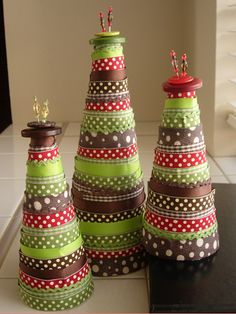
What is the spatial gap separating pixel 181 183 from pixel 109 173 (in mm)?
91

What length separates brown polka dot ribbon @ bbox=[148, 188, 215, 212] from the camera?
60cm

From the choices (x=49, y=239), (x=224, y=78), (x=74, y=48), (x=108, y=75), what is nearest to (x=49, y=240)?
(x=49, y=239)

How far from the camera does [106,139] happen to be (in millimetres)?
607

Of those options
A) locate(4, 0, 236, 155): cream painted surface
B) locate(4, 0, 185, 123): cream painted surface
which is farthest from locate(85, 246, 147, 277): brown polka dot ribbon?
locate(4, 0, 185, 123): cream painted surface

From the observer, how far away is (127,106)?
618 millimetres

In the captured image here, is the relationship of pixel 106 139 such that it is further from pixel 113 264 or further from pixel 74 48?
pixel 74 48

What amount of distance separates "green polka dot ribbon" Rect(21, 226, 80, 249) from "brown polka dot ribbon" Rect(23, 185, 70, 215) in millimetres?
29

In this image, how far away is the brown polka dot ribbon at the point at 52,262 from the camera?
1.83 ft

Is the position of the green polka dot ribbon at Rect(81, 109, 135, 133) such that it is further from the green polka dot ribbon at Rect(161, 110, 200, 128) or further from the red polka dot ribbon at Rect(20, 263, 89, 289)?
the red polka dot ribbon at Rect(20, 263, 89, 289)

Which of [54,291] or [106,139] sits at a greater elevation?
[106,139]

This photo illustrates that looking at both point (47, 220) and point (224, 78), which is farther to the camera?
point (224, 78)

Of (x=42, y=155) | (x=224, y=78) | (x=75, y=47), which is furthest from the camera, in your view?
(x=75, y=47)

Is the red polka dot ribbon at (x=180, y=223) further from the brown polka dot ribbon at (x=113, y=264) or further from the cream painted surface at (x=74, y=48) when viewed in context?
the cream painted surface at (x=74, y=48)

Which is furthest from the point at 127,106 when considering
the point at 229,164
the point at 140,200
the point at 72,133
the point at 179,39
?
the point at 179,39
